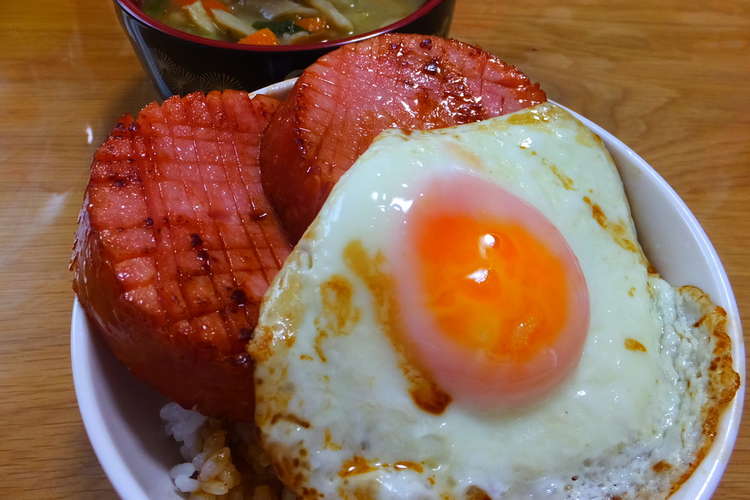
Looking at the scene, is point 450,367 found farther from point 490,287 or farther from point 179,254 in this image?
point 179,254

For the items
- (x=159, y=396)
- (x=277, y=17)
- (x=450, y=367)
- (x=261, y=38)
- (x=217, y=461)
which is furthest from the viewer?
(x=277, y=17)

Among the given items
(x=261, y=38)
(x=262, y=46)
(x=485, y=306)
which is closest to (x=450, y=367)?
(x=485, y=306)

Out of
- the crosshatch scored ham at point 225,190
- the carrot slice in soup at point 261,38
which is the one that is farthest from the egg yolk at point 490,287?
the carrot slice in soup at point 261,38

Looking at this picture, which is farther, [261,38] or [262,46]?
[261,38]

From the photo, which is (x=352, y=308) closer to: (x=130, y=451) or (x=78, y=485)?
(x=130, y=451)

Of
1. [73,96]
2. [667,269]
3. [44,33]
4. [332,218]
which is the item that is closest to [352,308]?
[332,218]

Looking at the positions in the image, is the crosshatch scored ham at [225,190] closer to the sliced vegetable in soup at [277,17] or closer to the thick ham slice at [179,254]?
the thick ham slice at [179,254]
